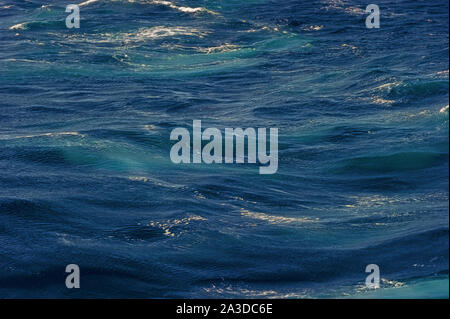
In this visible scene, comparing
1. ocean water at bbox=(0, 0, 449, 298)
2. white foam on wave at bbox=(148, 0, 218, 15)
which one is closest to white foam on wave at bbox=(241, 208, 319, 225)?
ocean water at bbox=(0, 0, 449, 298)

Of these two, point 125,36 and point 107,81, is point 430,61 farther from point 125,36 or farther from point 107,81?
point 125,36

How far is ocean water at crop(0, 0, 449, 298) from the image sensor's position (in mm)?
7258

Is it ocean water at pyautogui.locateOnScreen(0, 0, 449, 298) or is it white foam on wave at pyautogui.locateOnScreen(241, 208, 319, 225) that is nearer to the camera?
ocean water at pyautogui.locateOnScreen(0, 0, 449, 298)

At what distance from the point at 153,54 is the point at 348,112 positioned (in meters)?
7.42

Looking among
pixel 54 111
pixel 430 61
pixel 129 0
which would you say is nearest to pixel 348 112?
pixel 430 61

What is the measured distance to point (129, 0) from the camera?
2591cm

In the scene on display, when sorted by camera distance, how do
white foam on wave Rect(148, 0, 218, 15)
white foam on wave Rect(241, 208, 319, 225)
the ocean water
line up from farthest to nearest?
white foam on wave Rect(148, 0, 218, 15) → white foam on wave Rect(241, 208, 319, 225) → the ocean water

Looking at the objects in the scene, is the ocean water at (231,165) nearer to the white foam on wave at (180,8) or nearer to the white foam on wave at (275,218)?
the white foam on wave at (275,218)

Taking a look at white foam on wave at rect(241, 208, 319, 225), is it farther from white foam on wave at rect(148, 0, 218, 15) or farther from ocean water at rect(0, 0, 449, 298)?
Result: white foam on wave at rect(148, 0, 218, 15)

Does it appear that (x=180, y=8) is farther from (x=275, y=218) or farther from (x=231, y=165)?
(x=275, y=218)

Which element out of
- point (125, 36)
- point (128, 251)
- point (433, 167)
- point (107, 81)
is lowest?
point (128, 251)

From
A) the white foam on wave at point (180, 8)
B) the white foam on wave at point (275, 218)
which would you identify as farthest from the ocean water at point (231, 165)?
the white foam on wave at point (180, 8)

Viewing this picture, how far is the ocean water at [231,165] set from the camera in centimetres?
726
